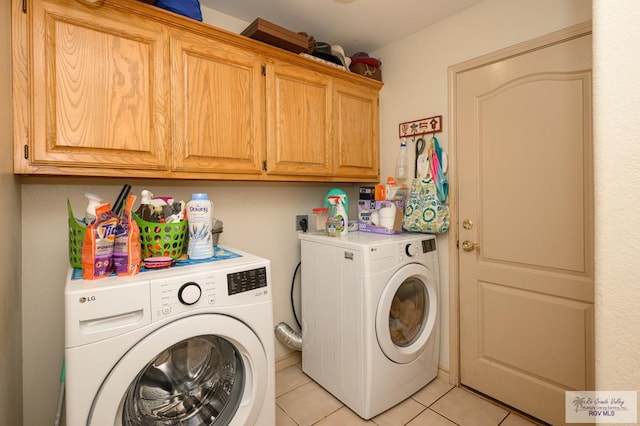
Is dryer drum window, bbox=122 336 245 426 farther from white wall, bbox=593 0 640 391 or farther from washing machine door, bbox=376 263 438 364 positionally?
white wall, bbox=593 0 640 391

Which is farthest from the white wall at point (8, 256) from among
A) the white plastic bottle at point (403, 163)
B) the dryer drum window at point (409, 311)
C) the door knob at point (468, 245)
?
the door knob at point (468, 245)

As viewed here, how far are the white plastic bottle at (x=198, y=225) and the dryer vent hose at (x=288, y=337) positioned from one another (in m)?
1.08

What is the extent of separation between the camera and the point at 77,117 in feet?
4.02

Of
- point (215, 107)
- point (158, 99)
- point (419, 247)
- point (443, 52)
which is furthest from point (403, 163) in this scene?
point (158, 99)

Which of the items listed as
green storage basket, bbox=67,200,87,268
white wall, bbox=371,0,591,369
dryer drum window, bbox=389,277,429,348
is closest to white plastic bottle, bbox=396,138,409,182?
white wall, bbox=371,0,591,369

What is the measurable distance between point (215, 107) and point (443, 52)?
1.52 metres

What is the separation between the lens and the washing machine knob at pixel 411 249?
1.80m

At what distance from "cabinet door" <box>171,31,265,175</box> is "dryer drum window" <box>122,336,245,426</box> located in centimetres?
85

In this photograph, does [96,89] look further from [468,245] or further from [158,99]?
[468,245]

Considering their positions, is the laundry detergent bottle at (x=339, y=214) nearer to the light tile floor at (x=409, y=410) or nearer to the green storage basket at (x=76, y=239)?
the light tile floor at (x=409, y=410)

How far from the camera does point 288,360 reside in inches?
87.4

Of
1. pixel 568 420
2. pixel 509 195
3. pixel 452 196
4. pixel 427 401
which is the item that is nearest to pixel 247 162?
pixel 452 196

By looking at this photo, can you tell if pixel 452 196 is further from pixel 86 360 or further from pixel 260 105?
pixel 86 360

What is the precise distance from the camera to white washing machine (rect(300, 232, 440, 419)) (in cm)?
164
